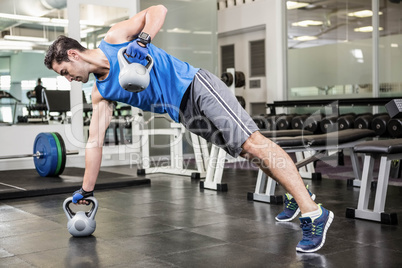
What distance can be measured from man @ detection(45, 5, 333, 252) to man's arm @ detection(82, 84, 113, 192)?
15cm

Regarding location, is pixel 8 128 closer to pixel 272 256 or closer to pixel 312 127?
pixel 312 127

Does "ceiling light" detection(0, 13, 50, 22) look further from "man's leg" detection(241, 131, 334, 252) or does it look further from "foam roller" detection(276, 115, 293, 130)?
"man's leg" detection(241, 131, 334, 252)

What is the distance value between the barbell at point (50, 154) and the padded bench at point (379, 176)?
8.58 feet

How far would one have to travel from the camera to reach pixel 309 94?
23.0 ft

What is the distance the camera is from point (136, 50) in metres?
1.78

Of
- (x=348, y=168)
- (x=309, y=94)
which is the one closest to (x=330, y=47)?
(x=309, y=94)

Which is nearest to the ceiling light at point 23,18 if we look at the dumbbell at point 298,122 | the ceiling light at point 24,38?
the ceiling light at point 24,38

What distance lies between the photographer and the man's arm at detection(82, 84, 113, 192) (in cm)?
228

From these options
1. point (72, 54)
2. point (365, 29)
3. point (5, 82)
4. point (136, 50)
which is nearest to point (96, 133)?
point (72, 54)

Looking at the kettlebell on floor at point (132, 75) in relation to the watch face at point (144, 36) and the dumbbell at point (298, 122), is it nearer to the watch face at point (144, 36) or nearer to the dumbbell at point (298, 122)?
the watch face at point (144, 36)

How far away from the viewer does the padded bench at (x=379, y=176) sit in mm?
2490

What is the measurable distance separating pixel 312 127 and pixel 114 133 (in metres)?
2.47

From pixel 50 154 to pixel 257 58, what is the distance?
4.39m

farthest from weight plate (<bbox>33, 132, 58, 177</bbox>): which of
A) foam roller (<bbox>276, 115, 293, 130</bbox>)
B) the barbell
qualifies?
foam roller (<bbox>276, 115, 293, 130</bbox>)
